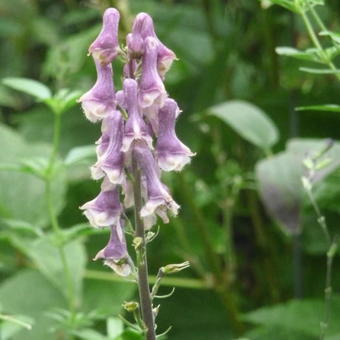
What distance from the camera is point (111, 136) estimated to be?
1.07m

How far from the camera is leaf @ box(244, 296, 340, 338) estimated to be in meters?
1.87

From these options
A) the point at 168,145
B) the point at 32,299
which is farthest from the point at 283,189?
the point at 32,299

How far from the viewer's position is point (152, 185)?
3.49 feet

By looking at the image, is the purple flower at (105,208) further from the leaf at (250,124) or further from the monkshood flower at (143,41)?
the leaf at (250,124)

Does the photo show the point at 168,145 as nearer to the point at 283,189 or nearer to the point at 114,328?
the point at 114,328

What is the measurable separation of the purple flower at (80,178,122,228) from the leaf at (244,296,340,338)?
85 centimetres

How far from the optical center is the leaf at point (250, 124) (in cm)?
190

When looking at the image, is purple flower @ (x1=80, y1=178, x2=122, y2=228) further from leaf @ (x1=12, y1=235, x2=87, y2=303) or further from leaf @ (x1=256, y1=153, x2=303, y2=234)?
leaf @ (x1=12, y1=235, x2=87, y2=303)

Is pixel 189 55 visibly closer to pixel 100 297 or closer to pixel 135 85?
pixel 100 297

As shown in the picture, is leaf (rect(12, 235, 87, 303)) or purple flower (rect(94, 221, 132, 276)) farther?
leaf (rect(12, 235, 87, 303))

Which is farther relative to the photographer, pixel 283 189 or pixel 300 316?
pixel 300 316

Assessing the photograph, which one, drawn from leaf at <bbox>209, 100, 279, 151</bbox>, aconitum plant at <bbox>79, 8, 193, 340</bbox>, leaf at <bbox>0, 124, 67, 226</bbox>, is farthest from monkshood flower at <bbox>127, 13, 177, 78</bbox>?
leaf at <bbox>0, 124, 67, 226</bbox>

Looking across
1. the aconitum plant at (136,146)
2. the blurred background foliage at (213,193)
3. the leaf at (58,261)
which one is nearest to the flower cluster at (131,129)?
the aconitum plant at (136,146)

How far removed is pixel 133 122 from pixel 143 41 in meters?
0.10
